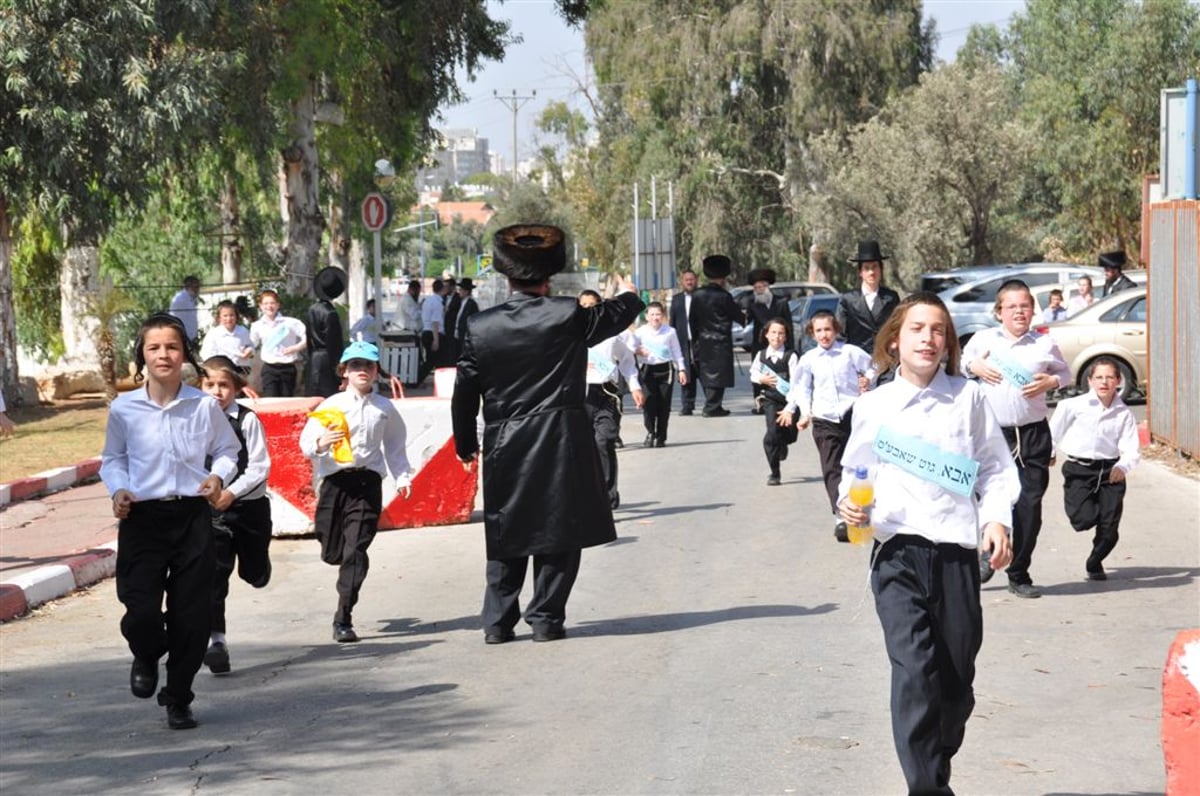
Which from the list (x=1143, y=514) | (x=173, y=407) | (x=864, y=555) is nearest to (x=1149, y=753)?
(x=173, y=407)

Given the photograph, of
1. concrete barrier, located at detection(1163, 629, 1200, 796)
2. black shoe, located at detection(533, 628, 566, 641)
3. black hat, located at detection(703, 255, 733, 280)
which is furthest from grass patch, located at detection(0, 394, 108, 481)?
concrete barrier, located at detection(1163, 629, 1200, 796)

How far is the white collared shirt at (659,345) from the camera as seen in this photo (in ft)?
63.2

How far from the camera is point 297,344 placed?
19.6 m

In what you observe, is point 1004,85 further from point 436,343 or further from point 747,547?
point 747,547

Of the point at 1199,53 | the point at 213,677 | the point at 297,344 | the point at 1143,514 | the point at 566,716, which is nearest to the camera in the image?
the point at 566,716

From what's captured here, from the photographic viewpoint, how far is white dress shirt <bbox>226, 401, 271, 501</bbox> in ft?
27.1

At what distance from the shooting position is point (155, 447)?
7.29 metres

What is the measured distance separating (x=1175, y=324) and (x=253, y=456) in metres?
11.2

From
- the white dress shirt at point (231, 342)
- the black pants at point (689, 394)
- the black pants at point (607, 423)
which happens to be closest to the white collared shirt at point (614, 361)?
the black pants at point (607, 423)

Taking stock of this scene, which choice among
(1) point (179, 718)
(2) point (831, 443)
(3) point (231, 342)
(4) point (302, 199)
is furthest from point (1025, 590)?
(4) point (302, 199)

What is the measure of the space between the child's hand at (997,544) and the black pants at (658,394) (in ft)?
45.2

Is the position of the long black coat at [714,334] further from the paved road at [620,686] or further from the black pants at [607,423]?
the paved road at [620,686]

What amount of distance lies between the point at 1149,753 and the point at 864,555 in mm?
Answer: 4921

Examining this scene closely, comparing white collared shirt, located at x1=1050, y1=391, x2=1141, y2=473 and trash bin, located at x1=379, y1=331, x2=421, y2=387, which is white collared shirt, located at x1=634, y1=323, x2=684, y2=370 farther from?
trash bin, located at x1=379, y1=331, x2=421, y2=387
